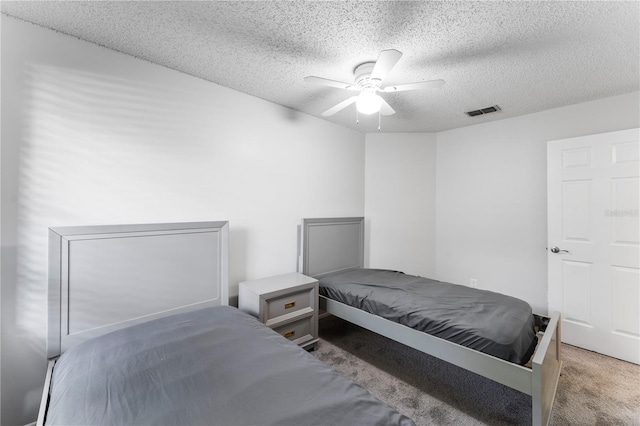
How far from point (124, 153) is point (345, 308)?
2198mm

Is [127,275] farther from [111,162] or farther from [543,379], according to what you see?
[543,379]

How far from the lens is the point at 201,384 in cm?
119

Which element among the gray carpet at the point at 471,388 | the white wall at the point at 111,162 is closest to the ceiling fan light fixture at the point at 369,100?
the white wall at the point at 111,162

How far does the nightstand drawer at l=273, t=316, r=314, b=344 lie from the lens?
2.34 m

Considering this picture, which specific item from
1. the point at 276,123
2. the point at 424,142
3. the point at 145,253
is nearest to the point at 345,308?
the point at 145,253

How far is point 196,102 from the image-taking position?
225 cm

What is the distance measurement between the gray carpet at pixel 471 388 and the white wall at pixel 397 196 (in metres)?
1.44

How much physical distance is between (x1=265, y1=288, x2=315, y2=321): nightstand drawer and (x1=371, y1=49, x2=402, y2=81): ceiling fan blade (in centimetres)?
188

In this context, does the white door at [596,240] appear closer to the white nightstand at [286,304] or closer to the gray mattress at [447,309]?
the gray mattress at [447,309]

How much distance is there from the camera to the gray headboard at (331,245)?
Answer: 2996mm

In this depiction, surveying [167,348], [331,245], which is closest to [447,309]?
[331,245]

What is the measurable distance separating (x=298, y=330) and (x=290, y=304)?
0.86 feet

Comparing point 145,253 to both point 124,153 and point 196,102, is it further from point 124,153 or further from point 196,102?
point 196,102

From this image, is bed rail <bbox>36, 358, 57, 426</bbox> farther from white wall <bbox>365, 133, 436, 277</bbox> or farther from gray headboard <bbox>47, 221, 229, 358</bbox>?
white wall <bbox>365, 133, 436, 277</bbox>
